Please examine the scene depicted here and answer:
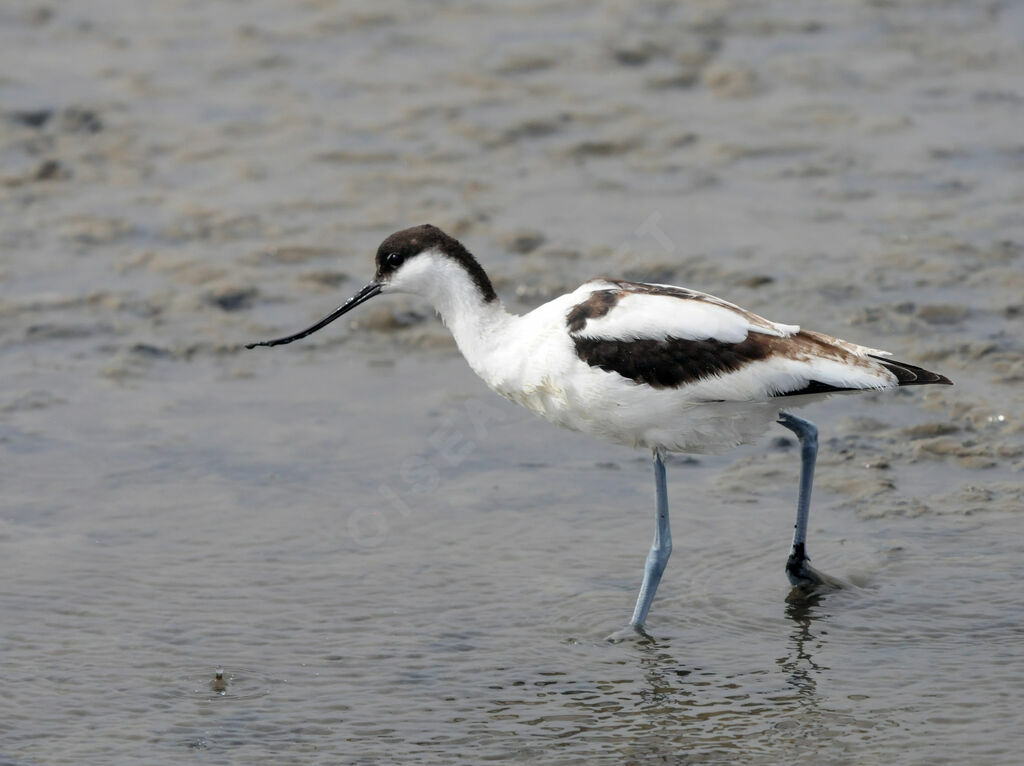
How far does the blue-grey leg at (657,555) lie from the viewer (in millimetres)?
5293

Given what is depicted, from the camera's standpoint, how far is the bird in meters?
5.14

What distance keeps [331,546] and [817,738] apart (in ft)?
6.65

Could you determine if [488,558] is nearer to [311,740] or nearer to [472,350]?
[472,350]

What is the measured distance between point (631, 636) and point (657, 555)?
28 centimetres

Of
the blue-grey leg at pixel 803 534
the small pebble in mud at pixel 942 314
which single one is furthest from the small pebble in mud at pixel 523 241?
the blue-grey leg at pixel 803 534

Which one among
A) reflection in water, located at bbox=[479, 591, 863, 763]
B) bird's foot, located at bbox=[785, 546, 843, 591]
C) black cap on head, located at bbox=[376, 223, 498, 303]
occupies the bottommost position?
reflection in water, located at bbox=[479, 591, 863, 763]

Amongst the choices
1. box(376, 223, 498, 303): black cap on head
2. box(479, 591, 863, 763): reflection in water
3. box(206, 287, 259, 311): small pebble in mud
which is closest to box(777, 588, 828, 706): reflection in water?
box(479, 591, 863, 763): reflection in water

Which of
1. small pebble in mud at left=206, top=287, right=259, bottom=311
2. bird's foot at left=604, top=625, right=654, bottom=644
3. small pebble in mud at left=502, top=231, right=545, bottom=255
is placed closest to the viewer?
bird's foot at left=604, top=625, right=654, bottom=644

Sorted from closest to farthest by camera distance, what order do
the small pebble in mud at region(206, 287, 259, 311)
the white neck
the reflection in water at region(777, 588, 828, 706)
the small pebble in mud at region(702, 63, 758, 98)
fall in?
the reflection in water at region(777, 588, 828, 706) < the white neck < the small pebble in mud at region(206, 287, 259, 311) < the small pebble in mud at region(702, 63, 758, 98)

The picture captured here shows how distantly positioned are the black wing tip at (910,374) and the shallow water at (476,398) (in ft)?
2.41

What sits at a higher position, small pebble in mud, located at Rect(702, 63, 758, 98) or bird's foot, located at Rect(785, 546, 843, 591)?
small pebble in mud, located at Rect(702, 63, 758, 98)

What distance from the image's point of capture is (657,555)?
536 cm

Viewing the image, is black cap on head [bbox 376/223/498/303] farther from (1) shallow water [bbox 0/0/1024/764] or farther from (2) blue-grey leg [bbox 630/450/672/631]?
(1) shallow water [bbox 0/0/1024/764]

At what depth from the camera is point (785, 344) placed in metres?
5.20
